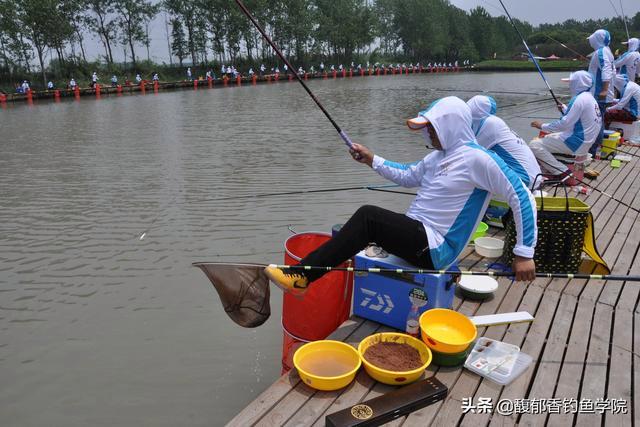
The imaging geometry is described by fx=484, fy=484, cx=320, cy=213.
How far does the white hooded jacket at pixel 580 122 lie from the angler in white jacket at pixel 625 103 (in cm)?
305

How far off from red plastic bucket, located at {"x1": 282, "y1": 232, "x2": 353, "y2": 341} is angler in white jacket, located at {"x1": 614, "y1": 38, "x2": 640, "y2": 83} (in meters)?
10.0

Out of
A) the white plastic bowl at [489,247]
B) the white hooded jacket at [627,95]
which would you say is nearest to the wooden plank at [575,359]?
the white plastic bowl at [489,247]

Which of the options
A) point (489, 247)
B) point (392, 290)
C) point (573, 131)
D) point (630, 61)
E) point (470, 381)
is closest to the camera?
point (470, 381)

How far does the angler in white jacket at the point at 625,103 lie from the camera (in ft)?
30.4

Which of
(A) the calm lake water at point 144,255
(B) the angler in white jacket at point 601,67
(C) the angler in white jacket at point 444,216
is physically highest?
(B) the angler in white jacket at point 601,67

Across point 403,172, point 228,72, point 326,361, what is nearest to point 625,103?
point 403,172

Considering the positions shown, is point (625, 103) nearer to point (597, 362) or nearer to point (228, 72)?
point (597, 362)

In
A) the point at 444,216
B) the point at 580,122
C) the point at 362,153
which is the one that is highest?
the point at 362,153

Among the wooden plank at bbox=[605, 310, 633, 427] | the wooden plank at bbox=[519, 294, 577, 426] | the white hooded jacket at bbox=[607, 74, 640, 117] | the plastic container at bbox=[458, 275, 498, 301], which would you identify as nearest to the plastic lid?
the plastic container at bbox=[458, 275, 498, 301]

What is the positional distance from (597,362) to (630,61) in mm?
9832

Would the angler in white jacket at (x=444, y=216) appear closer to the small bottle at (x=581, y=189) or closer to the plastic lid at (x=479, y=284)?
the plastic lid at (x=479, y=284)

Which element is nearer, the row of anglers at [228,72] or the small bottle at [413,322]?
the small bottle at [413,322]

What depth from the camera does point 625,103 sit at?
9.52 meters

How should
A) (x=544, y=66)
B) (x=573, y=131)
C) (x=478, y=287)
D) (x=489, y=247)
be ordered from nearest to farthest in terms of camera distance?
(x=478, y=287) < (x=489, y=247) < (x=573, y=131) < (x=544, y=66)
